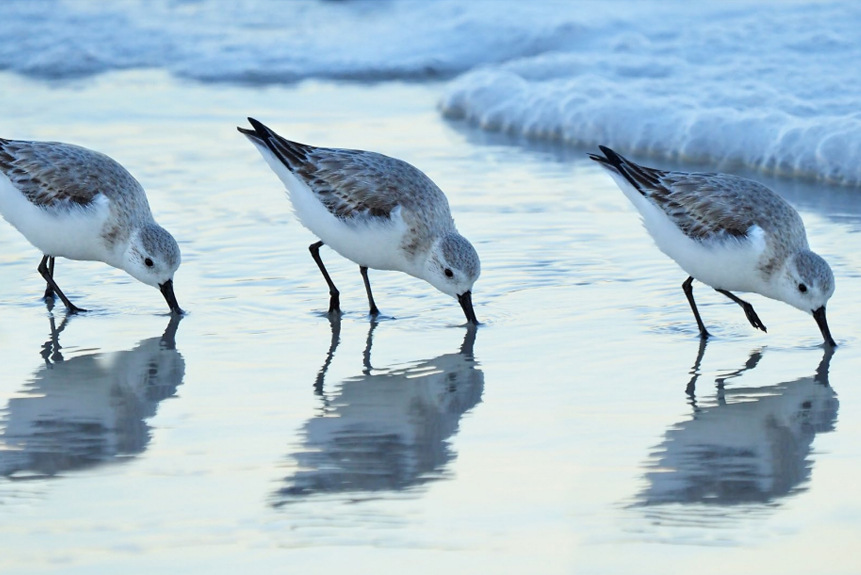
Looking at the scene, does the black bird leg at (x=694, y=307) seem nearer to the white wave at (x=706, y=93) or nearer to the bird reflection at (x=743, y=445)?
the bird reflection at (x=743, y=445)

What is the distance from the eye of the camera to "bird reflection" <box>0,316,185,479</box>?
4809 millimetres

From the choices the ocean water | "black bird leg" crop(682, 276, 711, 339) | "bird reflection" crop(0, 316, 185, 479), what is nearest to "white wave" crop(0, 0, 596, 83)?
the ocean water

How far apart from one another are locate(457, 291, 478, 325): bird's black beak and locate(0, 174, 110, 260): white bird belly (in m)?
1.79

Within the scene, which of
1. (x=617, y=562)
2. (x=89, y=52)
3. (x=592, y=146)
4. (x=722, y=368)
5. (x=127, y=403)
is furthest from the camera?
(x=89, y=52)

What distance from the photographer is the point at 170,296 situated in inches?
266

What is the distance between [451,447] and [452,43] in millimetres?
11869

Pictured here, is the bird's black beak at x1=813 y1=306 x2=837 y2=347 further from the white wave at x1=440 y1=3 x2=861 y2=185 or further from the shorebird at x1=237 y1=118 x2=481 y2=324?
the white wave at x1=440 y1=3 x2=861 y2=185

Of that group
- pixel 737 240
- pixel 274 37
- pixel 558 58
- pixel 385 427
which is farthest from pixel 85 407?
pixel 274 37

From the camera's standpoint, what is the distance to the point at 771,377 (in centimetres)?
580

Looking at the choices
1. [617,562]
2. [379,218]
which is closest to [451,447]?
[617,562]

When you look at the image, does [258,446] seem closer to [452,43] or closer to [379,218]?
[379,218]

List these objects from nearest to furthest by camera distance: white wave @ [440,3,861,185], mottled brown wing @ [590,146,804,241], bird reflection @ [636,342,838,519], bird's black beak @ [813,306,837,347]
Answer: bird reflection @ [636,342,838,519] → bird's black beak @ [813,306,837,347] → mottled brown wing @ [590,146,804,241] → white wave @ [440,3,861,185]

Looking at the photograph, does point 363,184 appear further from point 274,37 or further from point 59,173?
point 274,37

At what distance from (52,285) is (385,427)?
8.46ft
